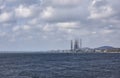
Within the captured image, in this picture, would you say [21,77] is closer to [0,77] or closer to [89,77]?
[0,77]

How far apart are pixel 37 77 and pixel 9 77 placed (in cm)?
643

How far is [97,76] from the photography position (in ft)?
242

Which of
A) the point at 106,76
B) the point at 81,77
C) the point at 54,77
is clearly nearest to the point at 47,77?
the point at 54,77

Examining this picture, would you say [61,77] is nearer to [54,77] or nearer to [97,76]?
[54,77]

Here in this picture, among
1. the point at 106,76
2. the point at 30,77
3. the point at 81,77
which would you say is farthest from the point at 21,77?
the point at 106,76

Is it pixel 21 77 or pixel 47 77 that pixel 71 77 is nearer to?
pixel 47 77

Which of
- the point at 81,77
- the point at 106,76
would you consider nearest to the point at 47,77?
the point at 81,77

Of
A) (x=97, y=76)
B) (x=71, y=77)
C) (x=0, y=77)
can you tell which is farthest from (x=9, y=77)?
(x=97, y=76)

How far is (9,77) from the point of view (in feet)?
239

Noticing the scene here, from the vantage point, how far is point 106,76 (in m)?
72.8

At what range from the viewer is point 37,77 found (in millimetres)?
74375

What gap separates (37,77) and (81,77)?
33.7ft

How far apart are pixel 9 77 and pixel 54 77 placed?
33.6 feet

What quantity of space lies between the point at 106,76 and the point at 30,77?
17.4 m
